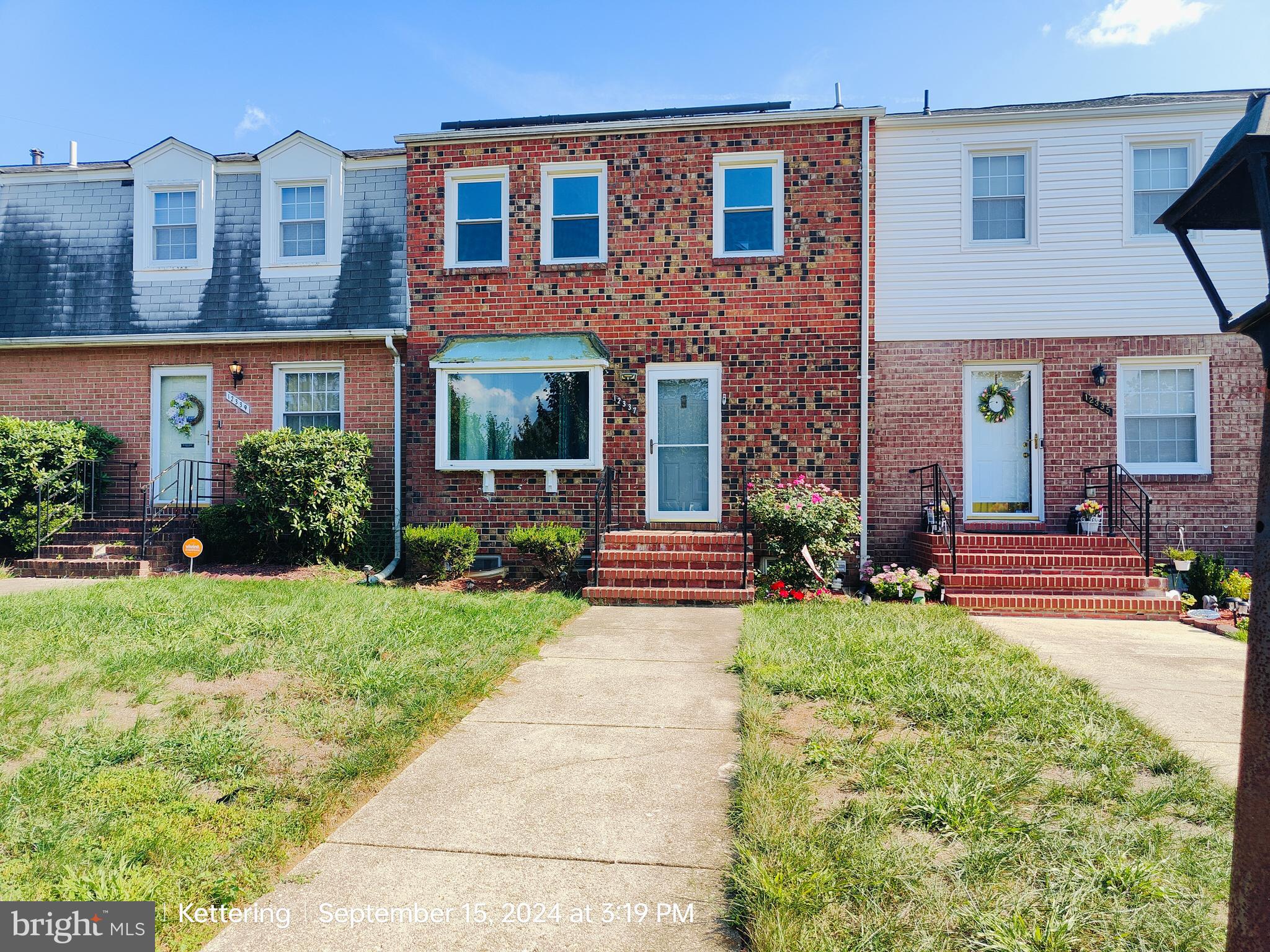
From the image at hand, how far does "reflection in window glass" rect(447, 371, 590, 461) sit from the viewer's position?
10359 millimetres

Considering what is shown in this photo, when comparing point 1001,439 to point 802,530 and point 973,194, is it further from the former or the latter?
point 802,530

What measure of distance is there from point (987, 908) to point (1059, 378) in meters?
9.37

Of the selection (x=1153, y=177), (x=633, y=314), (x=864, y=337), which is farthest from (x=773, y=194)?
(x=1153, y=177)

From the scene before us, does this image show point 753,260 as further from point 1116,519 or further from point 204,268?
point 204,268

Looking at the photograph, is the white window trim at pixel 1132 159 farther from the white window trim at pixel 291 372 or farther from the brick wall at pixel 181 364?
the white window trim at pixel 291 372

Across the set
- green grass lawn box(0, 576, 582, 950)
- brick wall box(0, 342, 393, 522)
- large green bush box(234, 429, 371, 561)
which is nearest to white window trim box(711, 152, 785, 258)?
brick wall box(0, 342, 393, 522)

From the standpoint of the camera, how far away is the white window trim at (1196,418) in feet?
32.3

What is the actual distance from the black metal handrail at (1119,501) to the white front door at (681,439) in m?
5.12

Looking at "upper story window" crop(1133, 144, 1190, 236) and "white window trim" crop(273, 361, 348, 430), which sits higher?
"upper story window" crop(1133, 144, 1190, 236)

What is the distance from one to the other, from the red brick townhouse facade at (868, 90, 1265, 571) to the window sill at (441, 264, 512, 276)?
5.35 meters

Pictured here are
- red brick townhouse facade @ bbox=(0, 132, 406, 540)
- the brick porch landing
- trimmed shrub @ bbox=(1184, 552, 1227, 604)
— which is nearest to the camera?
the brick porch landing

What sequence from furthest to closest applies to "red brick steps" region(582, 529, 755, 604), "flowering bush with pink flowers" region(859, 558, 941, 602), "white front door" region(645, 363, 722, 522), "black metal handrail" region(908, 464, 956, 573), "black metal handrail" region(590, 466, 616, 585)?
"white front door" region(645, 363, 722, 522) → "black metal handrail" region(590, 466, 616, 585) → "black metal handrail" region(908, 464, 956, 573) → "flowering bush with pink flowers" region(859, 558, 941, 602) → "red brick steps" region(582, 529, 755, 604)

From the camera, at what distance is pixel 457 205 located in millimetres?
10828

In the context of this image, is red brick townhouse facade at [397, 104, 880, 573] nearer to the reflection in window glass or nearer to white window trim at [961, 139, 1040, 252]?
the reflection in window glass
